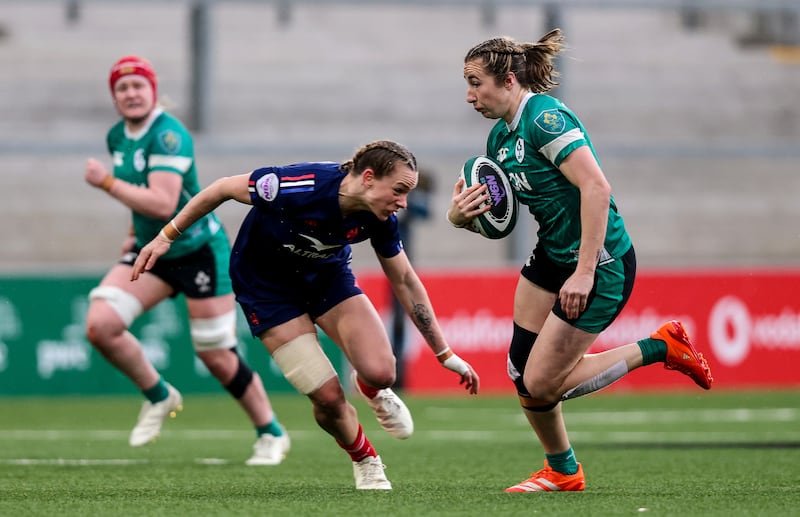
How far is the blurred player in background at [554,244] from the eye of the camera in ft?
18.0

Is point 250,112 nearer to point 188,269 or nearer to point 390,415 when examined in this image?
point 188,269

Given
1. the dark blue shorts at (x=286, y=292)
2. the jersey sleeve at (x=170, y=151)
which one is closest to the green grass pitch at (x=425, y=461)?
the dark blue shorts at (x=286, y=292)

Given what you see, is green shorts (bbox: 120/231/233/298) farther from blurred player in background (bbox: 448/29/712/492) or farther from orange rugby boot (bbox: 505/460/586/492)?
orange rugby boot (bbox: 505/460/586/492)

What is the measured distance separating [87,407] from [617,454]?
5676mm

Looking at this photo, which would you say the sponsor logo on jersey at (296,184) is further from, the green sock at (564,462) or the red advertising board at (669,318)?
the red advertising board at (669,318)

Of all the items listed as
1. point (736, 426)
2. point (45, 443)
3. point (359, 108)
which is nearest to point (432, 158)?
point (359, 108)

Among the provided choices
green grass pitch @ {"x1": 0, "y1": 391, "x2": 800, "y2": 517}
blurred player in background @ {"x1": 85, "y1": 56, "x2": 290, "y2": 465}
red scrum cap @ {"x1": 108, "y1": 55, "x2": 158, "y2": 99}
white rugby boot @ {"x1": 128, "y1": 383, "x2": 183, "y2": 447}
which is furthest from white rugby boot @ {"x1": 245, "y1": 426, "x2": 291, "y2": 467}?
red scrum cap @ {"x1": 108, "y1": 55, "x2": 158, "y2": 99}

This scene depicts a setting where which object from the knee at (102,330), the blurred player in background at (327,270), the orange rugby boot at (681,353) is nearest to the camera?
the blurred player in background at (327,270)

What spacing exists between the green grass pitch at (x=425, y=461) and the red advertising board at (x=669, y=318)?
58 centimetres

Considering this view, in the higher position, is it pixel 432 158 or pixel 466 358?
pixel 432 158

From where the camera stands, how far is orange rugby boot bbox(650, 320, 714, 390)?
19.4 feet

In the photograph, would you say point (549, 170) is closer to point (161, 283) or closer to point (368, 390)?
point (368, 390)

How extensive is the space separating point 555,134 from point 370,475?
1.74 meters

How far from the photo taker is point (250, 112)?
18.1m
